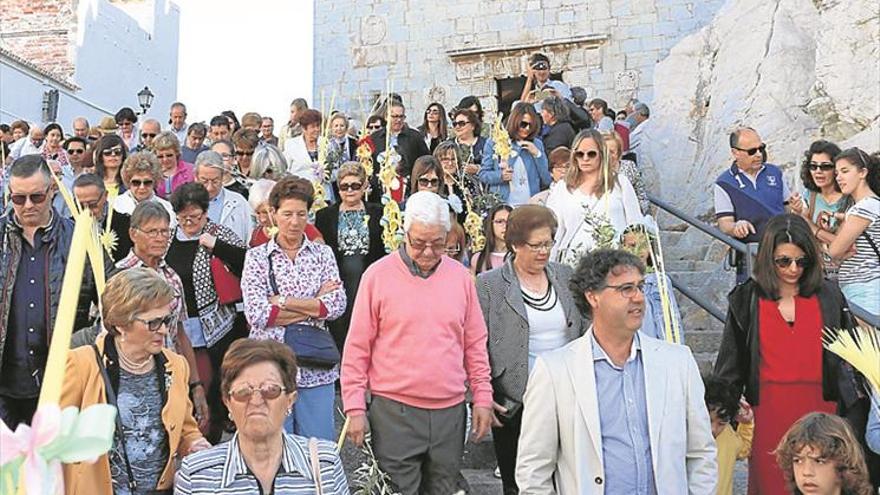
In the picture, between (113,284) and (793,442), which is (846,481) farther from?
(113,284)

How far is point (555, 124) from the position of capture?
369 inches

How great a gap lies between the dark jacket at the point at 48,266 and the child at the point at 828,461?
9.51ft

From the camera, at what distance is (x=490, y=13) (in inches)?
746

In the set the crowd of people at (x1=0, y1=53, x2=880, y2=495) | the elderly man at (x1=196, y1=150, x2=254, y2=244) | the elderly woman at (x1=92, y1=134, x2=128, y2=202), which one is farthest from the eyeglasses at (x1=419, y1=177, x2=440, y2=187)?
the elderly woman at (x1=92, y1=134, x2=128, y2=202)

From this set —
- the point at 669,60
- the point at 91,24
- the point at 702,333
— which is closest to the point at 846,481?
the point at 702,333

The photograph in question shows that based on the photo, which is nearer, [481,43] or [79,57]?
[481,43]

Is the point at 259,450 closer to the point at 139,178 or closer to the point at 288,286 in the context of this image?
the point at 288,286

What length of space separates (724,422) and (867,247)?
1.57 metres

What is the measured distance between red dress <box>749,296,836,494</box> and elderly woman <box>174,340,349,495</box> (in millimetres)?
2058

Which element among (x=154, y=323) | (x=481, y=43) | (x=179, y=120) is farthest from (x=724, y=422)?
(x=481, y=43)

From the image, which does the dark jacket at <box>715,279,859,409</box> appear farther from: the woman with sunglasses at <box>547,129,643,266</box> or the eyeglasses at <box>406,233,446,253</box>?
the eyeglasses at <box>406,233,446,253</box>

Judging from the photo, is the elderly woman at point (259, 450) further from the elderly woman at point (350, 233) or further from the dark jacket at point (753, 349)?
the elderly woman at point (350, 233)

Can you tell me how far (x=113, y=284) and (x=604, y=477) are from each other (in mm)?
1790

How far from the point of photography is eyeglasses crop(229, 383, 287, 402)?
9.59 feet
